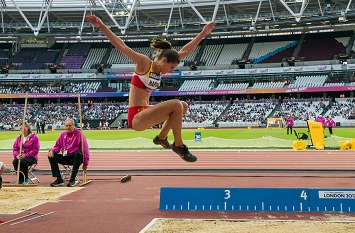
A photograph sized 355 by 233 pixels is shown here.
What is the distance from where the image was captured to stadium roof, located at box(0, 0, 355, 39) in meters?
44.8

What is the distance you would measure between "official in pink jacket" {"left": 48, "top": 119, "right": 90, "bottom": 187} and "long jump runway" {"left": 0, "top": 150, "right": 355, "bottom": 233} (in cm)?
51

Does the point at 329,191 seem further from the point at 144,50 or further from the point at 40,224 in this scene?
the point at 144,50

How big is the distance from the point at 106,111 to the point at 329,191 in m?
47.7

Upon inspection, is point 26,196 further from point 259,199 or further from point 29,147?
point 259,199

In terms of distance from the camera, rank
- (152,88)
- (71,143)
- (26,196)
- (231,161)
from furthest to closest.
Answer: (231,161) → (71,143) → (26,196) → (152,88)

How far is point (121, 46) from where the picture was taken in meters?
4.63

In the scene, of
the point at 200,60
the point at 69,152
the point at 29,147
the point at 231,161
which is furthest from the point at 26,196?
the point at 200,60

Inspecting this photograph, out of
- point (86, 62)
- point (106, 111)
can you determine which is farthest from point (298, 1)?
point (86, 62)

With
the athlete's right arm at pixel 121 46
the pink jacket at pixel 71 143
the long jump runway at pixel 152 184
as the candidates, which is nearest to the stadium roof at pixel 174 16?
the long jump runway at pixel 152 184

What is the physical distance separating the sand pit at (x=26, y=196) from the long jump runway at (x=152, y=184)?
232 millimetres

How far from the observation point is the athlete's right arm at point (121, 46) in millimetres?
4570

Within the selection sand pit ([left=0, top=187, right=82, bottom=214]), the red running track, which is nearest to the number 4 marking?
sand pit ([left=0, top=187, right=82, bottom=214])

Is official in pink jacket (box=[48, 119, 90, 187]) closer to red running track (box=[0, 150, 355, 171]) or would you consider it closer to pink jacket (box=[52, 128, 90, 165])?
pink jacket (box=[52, 128, 90, 165])

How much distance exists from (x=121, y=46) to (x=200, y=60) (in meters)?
52.3
